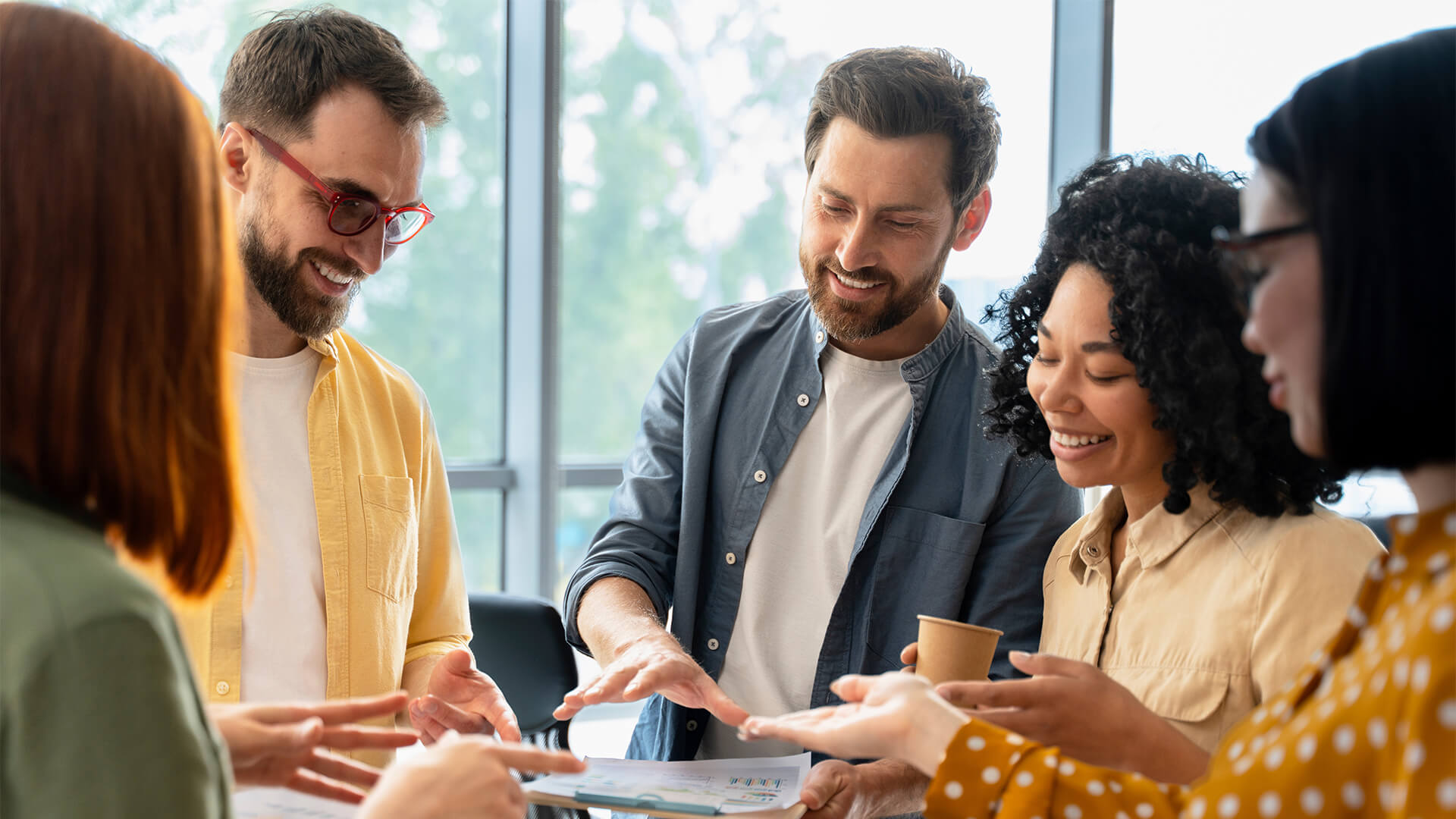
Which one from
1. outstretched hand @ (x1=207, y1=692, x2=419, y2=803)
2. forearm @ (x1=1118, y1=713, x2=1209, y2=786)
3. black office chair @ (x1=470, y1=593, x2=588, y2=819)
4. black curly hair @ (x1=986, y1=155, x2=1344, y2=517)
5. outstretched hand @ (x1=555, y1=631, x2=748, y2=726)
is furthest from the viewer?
black office chair @ (x1=470, y1=593, x2=588, y2=819)

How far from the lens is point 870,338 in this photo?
2.07 metres

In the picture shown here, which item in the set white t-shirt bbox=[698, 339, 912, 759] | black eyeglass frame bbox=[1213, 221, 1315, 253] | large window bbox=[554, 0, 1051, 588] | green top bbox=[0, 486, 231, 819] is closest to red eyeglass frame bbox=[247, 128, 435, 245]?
white t-shirt bbox=[698, 339, 912, 759]

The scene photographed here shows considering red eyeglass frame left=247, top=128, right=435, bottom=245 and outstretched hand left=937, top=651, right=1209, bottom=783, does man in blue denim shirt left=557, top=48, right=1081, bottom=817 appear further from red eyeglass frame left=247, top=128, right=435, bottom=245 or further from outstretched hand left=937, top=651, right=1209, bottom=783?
red eyeglass frame left=247, top=128, right=435, bottom=245

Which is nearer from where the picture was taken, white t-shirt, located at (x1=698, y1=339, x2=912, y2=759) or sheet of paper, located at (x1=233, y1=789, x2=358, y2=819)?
sheet of paper, located at (x1=233, y1=789, x2=358, y2=819)

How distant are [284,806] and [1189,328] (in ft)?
4.62

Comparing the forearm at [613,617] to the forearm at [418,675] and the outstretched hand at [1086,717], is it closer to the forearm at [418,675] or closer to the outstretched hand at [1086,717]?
the forearm at [418,675]

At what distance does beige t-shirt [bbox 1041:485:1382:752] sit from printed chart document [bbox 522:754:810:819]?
0.50m

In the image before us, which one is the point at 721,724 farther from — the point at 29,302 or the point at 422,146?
the point at 29,302

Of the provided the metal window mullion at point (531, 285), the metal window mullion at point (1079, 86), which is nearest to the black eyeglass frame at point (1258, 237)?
the metal window mullion at point (531, 285)

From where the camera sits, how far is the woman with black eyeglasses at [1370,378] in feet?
2.49

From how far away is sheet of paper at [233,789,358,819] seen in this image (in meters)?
1.35

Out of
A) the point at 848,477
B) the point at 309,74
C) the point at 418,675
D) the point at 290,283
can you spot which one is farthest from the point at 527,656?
the point at 309,74

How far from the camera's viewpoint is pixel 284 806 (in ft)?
4.59

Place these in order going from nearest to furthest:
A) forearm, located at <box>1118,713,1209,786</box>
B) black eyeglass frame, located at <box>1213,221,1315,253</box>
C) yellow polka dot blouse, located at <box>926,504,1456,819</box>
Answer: yellow polka dot blouse, located at <box>926,504,1456,819</box>, black eyeglass frame, located at <box>1213,221,1315,253</box>, forearm, located at <box>1118,713,1209,786</box>
